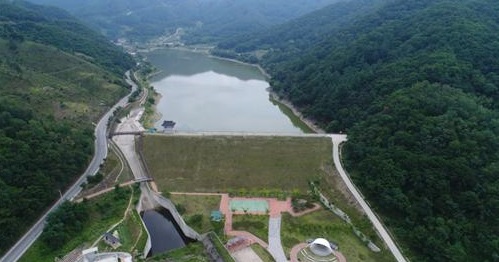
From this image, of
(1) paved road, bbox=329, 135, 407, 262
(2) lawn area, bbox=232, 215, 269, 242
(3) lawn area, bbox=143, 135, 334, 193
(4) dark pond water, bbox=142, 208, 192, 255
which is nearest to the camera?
(1) paved road, bbox=329, 135, 407, 262

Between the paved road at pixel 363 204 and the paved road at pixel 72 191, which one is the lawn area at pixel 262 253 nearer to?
the paved road at pixel 363 204

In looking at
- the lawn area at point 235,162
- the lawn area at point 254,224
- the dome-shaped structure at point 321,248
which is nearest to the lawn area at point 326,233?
the lawn area at point 254,224

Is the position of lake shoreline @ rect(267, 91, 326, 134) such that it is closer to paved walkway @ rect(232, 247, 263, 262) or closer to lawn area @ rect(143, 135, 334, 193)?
lawn area @ rect(143, 135, 334, 193)

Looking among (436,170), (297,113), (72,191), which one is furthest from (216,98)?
(436,170)

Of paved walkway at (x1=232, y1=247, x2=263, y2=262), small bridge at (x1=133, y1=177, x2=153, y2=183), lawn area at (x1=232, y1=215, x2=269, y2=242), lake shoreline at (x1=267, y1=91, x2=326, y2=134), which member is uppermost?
lake shoreline at (x1=267, y1=91, x2=326, y2=134)

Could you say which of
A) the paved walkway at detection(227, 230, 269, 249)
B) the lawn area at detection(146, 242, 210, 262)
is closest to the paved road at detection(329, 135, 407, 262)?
the paved walkway at detection(227, 230, 269, 249)

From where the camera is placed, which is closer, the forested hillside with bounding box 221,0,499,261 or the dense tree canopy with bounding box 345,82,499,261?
the dense tree canopy with bounding box 345,82,499,261

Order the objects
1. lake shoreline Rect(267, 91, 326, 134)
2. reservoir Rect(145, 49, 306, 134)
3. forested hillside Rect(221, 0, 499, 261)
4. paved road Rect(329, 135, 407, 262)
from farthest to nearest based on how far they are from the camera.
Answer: reservoir Rect(145, 49, 306, 134) → lake shoreline Rect(267, 91, 326, 134) → forested hillside Rect(221, 0, 499, 261) → paved road Rect(329, 135, 407, 262)

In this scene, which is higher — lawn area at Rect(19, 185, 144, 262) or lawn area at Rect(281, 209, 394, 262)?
lawn area at Rect(19, 185, 144, 262)
